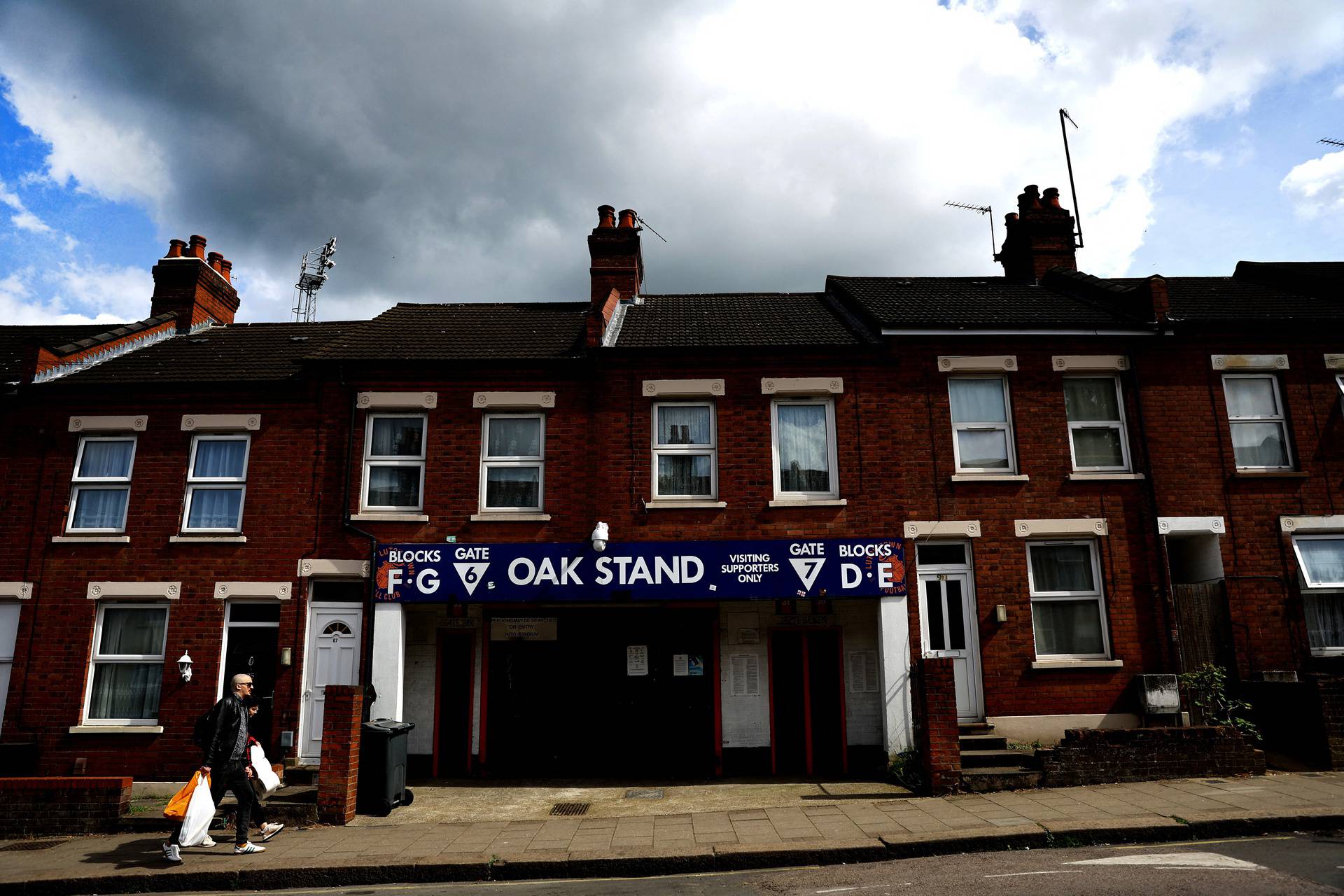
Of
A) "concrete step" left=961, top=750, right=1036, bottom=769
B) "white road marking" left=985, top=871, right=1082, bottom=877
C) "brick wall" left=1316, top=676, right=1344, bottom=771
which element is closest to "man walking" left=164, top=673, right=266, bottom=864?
"white road marking" left=985, top=871, right=1082, bottom=877

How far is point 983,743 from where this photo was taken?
11.4 meters

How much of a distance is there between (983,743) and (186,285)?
17.2 metres

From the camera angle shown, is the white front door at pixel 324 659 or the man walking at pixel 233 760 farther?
the white front door at pixel 324 659

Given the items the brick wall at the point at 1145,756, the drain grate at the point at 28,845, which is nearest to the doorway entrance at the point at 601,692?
the brick wall at the point at 1145,756

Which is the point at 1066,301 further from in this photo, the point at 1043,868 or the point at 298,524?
the point at 298,524

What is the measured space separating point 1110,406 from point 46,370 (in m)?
17.4

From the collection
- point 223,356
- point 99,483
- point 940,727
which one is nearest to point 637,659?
point 940,727

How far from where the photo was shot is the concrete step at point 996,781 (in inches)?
402

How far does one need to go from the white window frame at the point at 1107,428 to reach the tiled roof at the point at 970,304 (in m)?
0.85

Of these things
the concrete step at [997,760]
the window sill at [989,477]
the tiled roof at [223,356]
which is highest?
the tiled roof at [223,356]

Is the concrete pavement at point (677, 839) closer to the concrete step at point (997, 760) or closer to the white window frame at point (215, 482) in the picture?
the concrete step at point (997, 760)

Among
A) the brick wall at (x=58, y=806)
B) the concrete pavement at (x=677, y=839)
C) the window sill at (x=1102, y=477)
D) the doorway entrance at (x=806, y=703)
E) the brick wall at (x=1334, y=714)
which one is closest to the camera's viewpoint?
the concrete pavement at (x=677, y=839)

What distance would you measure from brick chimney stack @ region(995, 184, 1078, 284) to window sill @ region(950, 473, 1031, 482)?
6091 mm

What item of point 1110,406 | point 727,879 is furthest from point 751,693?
point 1110,406
